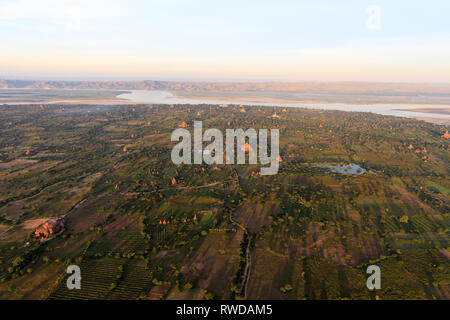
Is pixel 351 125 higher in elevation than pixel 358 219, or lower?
higher

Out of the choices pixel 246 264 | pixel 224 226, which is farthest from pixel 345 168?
pixel 246 264

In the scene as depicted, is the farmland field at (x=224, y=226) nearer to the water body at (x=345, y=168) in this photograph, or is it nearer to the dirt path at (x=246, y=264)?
the dirt path at (x=246, y=264)

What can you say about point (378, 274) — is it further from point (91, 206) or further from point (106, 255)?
point (91, 206)

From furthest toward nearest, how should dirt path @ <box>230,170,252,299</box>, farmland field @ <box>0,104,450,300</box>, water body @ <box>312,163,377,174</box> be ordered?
water body @ <box>312,163,377,174</box>
farmland field @ <box>0,104,450,300</box>
dirt path @ <box>230,170,252,299</box>

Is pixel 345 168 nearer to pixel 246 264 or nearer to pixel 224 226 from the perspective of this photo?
pixel 224 226

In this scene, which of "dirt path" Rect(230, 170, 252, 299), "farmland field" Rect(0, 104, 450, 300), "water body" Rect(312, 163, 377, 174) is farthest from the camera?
"water body" Rect(312, 163, 377, 174)

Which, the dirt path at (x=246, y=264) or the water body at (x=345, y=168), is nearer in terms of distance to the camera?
the dirt path at (x=246, y=264)

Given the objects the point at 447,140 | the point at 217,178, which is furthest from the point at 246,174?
the point at 447,140

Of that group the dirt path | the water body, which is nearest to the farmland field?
the dirt path

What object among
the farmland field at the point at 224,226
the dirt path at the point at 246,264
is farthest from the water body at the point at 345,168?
the dirt path at the point at 246,264

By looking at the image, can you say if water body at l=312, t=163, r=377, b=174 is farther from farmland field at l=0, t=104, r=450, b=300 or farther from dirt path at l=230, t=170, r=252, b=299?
dirt path at l=230, t=170, r=252, b=299

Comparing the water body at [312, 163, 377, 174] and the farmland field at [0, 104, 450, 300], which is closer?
the farmland field at [0, 104, 450, 300]
